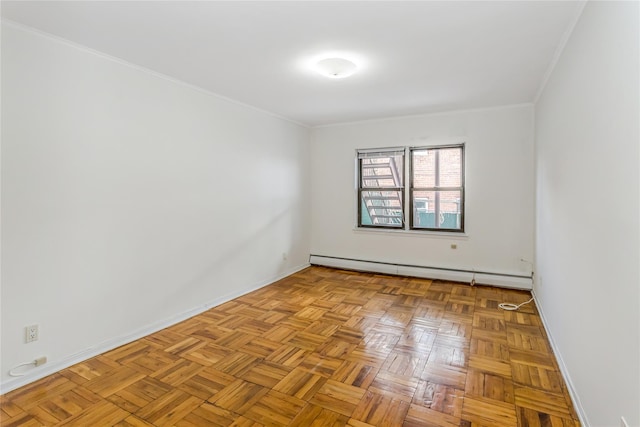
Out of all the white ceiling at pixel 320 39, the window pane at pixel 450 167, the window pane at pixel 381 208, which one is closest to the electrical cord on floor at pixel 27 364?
the white ceiling at pixel 320 39

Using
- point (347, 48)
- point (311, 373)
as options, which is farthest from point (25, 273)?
point (347, 48)

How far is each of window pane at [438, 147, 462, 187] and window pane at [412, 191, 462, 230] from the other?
14 cm

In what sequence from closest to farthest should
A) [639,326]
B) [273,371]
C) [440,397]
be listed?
[639,326] → [440,397] → [273,371]

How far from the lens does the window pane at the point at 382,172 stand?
5.15 m

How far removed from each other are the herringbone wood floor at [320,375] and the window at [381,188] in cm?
186

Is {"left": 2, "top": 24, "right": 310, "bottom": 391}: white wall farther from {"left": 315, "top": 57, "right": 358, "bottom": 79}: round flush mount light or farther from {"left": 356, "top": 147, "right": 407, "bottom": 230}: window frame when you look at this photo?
{"left": 356, "top": 147, "right": 407, "bottom": 230}: window frame

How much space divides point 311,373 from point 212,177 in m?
2.31

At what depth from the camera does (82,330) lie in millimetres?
2586

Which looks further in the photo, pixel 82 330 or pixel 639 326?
pixel 82 330

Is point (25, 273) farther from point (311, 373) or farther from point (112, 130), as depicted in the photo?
point (311, 373)

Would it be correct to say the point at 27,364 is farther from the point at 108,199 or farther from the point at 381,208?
the point at 381,208

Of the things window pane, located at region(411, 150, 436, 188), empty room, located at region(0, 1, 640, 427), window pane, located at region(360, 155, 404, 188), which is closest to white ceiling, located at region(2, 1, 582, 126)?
empty room, located at region(0, 1, 640, 427)

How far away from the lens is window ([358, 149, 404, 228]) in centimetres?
514

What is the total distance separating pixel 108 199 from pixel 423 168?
3.92m
